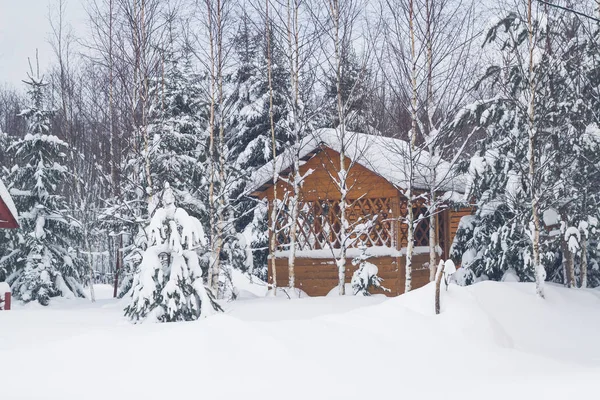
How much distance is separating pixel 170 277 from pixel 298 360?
303cm

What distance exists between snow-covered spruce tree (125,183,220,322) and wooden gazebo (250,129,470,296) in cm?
610

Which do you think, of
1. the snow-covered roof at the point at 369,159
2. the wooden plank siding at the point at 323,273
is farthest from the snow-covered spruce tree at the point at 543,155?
the wooden plank siding at the point at 323,273

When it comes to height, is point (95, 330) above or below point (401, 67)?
below

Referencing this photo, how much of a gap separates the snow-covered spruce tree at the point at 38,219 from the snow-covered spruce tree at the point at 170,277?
34.6ft

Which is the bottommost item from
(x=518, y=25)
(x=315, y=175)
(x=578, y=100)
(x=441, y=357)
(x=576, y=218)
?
(x=441, y=357)

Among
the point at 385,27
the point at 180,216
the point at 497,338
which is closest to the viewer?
the point at 497,338

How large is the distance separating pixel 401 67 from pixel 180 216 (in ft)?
20.4

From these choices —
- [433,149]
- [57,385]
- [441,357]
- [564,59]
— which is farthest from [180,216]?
[564,59]

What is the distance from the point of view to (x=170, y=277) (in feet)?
26.2

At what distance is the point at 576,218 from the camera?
12617mm

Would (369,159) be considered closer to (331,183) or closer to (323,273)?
(331,183)

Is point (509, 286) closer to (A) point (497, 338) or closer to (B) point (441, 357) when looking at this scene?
(A) point (497, 338)

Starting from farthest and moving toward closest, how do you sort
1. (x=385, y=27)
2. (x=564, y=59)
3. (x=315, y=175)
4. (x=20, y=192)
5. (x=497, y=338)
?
(x=20, y=192)
(x=315, y=175)
(x=385, y=27)
(x=564, y=59)
(x=497, y=338)

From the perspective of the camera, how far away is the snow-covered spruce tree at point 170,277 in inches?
313
